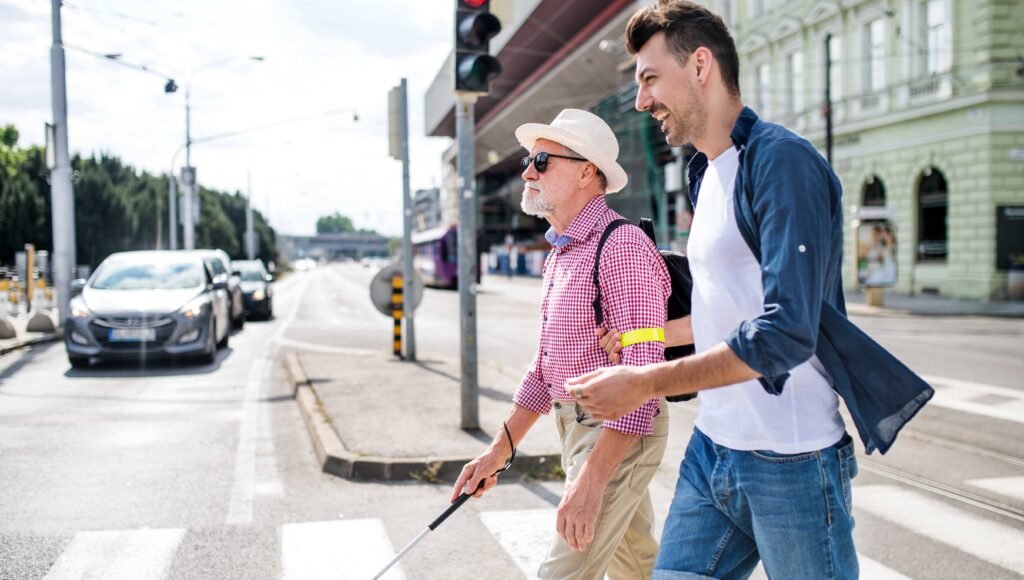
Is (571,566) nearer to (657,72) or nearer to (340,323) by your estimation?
(657,72)

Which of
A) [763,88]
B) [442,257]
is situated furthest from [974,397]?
[442,257]

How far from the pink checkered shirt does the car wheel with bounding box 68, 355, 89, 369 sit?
10361 mm

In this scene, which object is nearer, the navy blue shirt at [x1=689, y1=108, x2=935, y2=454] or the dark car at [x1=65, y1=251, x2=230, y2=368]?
the navy blue shirt at [x1=689, y1=108, x2=935, y2=454]

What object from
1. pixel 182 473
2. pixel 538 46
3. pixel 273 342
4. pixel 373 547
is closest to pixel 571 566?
pixel 373 547

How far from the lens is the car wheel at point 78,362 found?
37.7 feet

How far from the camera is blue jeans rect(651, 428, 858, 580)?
1882 mm

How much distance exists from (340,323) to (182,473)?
14953 mm

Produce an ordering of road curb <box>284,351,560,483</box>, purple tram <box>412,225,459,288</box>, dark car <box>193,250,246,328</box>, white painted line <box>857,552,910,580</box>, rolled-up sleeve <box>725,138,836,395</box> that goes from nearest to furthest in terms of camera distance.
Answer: rolled-up sleeve <box>725,138,836,395</box> → white painted line <box>857,552,910,580</box> → road curb <box>284,351,560,483</box> → dark car <box>193,250,246,328</box> → purple tram <box>412,225,459,288</box>

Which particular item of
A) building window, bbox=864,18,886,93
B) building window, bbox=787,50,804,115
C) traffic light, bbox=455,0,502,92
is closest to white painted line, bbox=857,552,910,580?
traffic light, bbox=455,0,502,92

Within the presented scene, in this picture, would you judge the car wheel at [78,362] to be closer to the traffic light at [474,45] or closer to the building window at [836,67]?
the traffic light at [474,45]

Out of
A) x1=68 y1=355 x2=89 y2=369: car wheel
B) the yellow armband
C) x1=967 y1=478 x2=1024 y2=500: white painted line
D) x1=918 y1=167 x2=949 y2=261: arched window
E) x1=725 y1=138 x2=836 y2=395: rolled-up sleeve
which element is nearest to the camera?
x1=725 y1=138 x2=836 y2=395: rolled-up sleeve

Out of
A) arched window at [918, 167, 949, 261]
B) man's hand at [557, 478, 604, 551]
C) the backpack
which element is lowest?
man's hand at [557, 478, 604, 551]

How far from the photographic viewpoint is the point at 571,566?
2.43 metres

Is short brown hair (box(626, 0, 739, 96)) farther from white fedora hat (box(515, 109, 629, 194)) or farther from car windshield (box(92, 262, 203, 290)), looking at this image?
car windshield (box(92, 262, 203, 290))
